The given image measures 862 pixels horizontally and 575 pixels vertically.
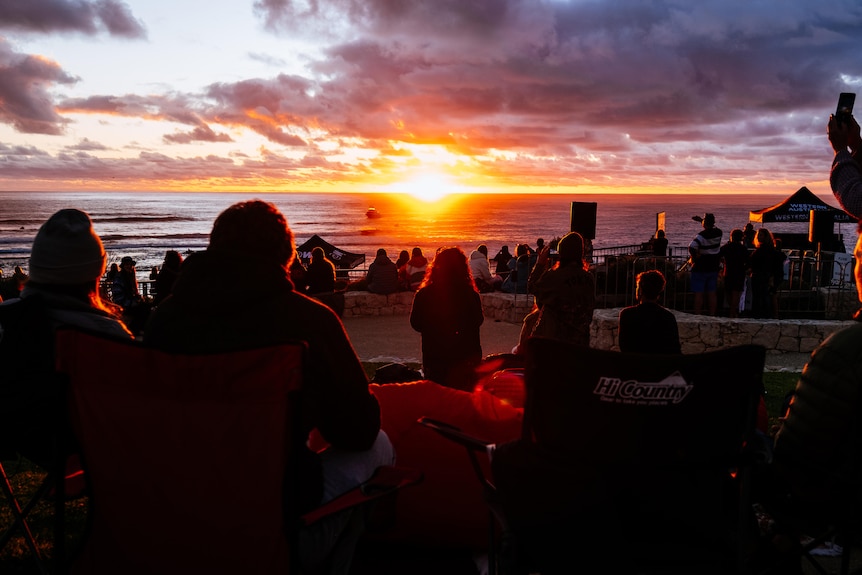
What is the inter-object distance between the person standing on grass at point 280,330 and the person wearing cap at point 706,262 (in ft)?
31.9

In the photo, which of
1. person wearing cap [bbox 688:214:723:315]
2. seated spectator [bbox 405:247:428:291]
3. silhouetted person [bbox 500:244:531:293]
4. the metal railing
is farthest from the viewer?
seated spectator [bbox 405:247:428:291]

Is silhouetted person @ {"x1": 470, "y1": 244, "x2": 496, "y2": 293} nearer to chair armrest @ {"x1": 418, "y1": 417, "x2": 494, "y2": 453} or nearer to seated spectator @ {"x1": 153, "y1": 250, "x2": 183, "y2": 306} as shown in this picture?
seated spectator @ {"x1": 153, "y1": 250, "x2": 183, "y2": 306}

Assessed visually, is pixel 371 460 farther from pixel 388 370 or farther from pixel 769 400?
pixel 769 400

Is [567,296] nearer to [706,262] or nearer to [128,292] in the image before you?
[706,262]

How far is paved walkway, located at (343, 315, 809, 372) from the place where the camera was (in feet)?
31.8

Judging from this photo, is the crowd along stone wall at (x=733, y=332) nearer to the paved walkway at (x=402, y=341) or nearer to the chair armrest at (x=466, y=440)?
the paved walkway at (x=402, y=341)

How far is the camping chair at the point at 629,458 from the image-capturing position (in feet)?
6.56

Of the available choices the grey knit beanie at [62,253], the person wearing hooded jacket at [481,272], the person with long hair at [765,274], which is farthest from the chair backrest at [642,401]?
the person wearing hooded jacket at [481,272]

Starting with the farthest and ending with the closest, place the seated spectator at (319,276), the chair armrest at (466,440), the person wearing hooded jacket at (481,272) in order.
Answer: the person wearing hooded jacket at (481,272) < the seated spectator at (319,276) < the chair armrest at (466,440)

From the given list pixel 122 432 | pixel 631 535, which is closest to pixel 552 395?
pixel 631 535

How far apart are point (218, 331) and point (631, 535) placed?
147cm

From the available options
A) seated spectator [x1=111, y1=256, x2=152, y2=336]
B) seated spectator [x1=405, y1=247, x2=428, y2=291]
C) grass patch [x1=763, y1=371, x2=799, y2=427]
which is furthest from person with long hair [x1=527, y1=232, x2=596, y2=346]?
seated spectator [x1=405, y1=247, x2=428, y2=291]

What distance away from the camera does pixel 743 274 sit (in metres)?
11.3

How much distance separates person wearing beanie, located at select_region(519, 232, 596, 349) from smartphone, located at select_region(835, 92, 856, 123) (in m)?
2.65
